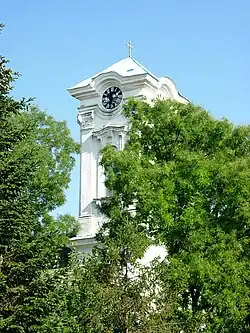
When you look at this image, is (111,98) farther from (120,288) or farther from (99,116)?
(120,288)

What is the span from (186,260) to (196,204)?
5.50 feet

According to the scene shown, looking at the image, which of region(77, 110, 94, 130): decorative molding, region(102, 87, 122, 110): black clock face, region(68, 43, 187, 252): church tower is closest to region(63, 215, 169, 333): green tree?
region(68, 43, 187, 252): church tower

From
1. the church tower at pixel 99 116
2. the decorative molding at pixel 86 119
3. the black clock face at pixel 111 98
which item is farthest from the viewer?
the decorative molding at pixel 86 119

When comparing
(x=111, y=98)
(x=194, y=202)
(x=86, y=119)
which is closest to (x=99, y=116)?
(x=86, y=119)

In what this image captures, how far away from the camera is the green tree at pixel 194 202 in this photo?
811 inches

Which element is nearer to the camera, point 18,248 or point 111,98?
point 18,248

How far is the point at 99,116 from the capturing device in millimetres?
33875

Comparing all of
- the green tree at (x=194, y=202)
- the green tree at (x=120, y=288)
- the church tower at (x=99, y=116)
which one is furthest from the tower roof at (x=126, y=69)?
the green tree at (x=120, y=288)

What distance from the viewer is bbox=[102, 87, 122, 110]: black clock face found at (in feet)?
109

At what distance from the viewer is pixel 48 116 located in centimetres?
2820

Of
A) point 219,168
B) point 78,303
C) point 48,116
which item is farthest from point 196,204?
point 48,116

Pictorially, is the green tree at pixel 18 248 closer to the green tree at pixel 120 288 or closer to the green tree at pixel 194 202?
the green tree at pixel 120 288

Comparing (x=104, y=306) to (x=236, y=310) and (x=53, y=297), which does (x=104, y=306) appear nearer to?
(x=53, y=297)

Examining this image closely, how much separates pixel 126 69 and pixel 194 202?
44.1ft
